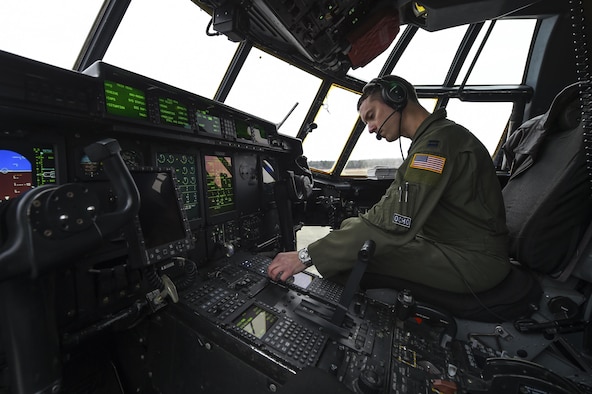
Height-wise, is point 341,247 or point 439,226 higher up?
point 439,226

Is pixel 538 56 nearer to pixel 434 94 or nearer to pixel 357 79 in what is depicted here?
pixel 434 94

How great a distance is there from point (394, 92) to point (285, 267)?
106 centimetres

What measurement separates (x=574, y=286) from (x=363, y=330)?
3.04ft

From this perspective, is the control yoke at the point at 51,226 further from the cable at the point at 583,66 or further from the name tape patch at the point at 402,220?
the cable at the point at 583,66

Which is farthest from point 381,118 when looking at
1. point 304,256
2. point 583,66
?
point 304,256

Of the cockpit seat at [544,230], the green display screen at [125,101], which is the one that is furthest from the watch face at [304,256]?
the green display screen at [125,101]

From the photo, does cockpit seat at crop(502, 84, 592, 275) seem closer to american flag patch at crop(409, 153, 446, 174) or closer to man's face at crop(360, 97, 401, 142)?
american flag patch at crop(409, 153, 446, 174)

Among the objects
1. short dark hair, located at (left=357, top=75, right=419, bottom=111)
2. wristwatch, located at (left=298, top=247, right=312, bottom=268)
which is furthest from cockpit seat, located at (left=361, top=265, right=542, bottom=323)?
short dark hair, located at (left=357, top=75, right=419, bottom=111)

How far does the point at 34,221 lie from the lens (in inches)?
17.4

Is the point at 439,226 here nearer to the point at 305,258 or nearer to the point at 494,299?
the point at 494,299

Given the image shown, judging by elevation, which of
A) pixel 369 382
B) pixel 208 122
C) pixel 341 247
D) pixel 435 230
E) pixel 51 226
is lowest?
pixel 369 382

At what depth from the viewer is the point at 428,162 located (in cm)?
108

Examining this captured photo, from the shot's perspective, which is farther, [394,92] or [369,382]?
[394,92]

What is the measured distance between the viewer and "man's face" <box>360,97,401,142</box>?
4.57 feet
